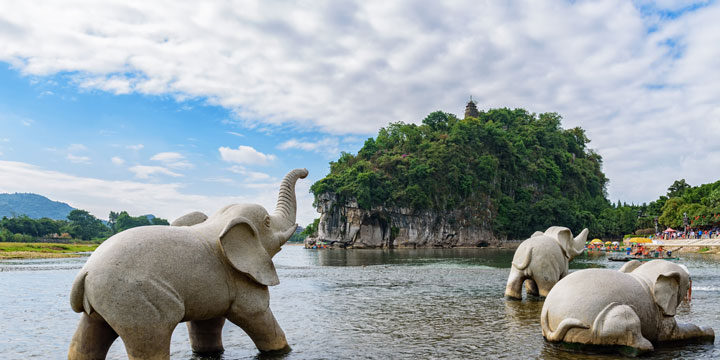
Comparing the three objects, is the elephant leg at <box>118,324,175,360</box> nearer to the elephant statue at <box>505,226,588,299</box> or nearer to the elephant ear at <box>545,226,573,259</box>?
the elephant statue at <box>505,226,588,299</box>

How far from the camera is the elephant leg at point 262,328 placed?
6.30 m

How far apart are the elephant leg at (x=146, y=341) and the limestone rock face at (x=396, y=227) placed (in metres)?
71.5

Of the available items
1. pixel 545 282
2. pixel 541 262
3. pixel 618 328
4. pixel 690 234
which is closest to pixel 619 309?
pixel 618 328

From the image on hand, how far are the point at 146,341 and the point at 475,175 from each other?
82597 mm

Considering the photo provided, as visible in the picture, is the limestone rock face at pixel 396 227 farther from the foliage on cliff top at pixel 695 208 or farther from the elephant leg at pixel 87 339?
the elephant leg at pixel 87 339

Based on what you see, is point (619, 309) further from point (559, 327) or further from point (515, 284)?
point (515, 284)

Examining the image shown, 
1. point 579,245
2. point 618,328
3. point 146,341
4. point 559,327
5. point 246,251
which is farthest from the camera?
point 579,245

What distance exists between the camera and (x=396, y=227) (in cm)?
7975

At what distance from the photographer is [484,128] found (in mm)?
88688

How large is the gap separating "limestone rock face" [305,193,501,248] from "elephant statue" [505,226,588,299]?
63.9 meters

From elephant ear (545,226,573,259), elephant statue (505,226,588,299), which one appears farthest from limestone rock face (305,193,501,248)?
elephant statue (505,226,588,299)

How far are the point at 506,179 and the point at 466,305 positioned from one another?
8087 cm

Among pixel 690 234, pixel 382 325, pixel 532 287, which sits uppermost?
pixel 690 234

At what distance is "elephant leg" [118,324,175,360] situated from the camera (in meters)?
5.06
